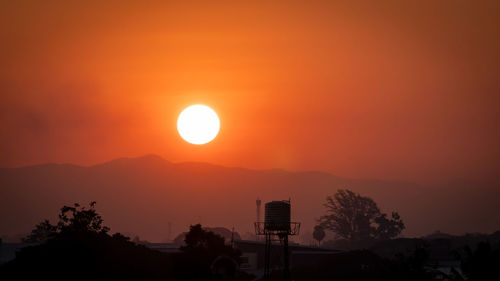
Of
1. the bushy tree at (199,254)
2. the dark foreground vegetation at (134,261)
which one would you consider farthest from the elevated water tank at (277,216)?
the dark foreground vegetation at (134,261)

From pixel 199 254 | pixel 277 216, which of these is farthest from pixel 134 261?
pixel 277 216

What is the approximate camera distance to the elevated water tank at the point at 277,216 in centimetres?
6588

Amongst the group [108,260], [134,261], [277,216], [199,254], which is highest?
[277,216]

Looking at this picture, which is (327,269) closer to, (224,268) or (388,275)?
(388,275)

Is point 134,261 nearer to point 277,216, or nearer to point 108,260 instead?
point 108,260

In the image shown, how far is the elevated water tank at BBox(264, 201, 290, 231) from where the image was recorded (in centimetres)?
6588

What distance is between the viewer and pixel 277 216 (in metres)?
66.2

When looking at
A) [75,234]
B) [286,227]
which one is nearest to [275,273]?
[286,227]

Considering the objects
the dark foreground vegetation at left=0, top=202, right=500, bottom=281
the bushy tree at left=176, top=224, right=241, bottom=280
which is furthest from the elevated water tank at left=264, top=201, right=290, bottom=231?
the dark foreground vegetation at left=0, top=202, right=500, bottom=281

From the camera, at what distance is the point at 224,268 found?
3844 centimetres

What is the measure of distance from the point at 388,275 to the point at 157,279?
→ 34335 mm

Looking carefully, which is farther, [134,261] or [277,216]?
[277,216]

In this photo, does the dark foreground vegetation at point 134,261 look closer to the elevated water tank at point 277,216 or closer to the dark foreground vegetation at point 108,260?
the dark foreground vegetation at point 108,260

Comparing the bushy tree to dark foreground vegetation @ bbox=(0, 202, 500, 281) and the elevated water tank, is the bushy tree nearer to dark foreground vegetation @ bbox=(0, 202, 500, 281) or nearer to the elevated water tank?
dark foreground vegetation @ bbox=(0, 202, 500, 281)
